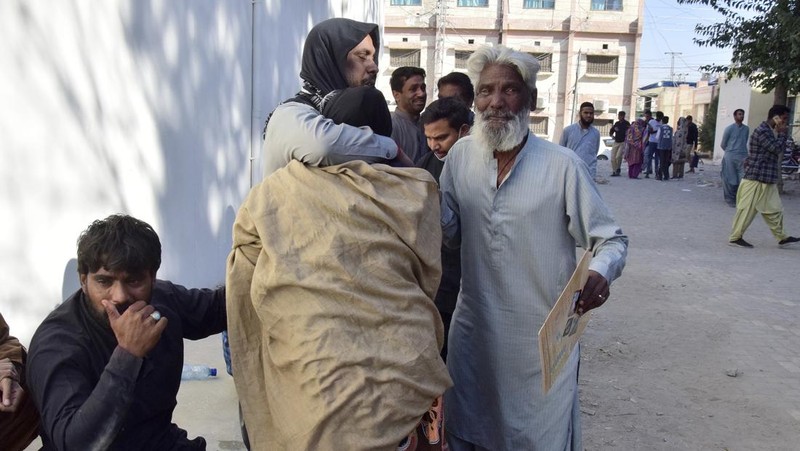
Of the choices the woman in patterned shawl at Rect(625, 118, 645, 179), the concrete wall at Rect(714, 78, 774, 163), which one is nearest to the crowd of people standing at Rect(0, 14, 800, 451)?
the woman in patterned shawl at Rect(625, 118, 645, 179)

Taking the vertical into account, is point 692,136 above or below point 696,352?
above

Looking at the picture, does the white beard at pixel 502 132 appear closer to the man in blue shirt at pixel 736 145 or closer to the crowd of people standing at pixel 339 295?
the crowd of people standing at pixel 339 295

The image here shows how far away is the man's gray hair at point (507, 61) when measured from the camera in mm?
2273

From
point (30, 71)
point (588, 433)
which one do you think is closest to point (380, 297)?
point (30, 71)

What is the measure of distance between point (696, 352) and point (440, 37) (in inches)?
1449

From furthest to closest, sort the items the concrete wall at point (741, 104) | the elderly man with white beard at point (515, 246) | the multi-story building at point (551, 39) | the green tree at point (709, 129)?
1. the multi-story building at point (551, 39)
2. the green tree at point (709, 129)
3. the concrete wall at point (741, 104)
4. the elderly man with white beard at point (515, 246)

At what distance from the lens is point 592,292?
6.59 feet

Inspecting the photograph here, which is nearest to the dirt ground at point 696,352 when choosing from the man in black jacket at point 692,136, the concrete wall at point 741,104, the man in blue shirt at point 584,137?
the man in blue shirt at point 584,137

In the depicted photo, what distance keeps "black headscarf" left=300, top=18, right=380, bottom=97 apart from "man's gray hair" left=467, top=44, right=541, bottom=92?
44cm

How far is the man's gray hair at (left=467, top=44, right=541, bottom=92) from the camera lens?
2273 mm

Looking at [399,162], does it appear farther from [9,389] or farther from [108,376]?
[9,389]

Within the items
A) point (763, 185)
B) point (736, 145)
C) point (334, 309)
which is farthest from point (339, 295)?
point (736, 145)

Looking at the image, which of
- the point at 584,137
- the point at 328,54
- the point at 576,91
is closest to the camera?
the point at 328,54

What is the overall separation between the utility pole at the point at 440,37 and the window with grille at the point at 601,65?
Result: 8758 mm
